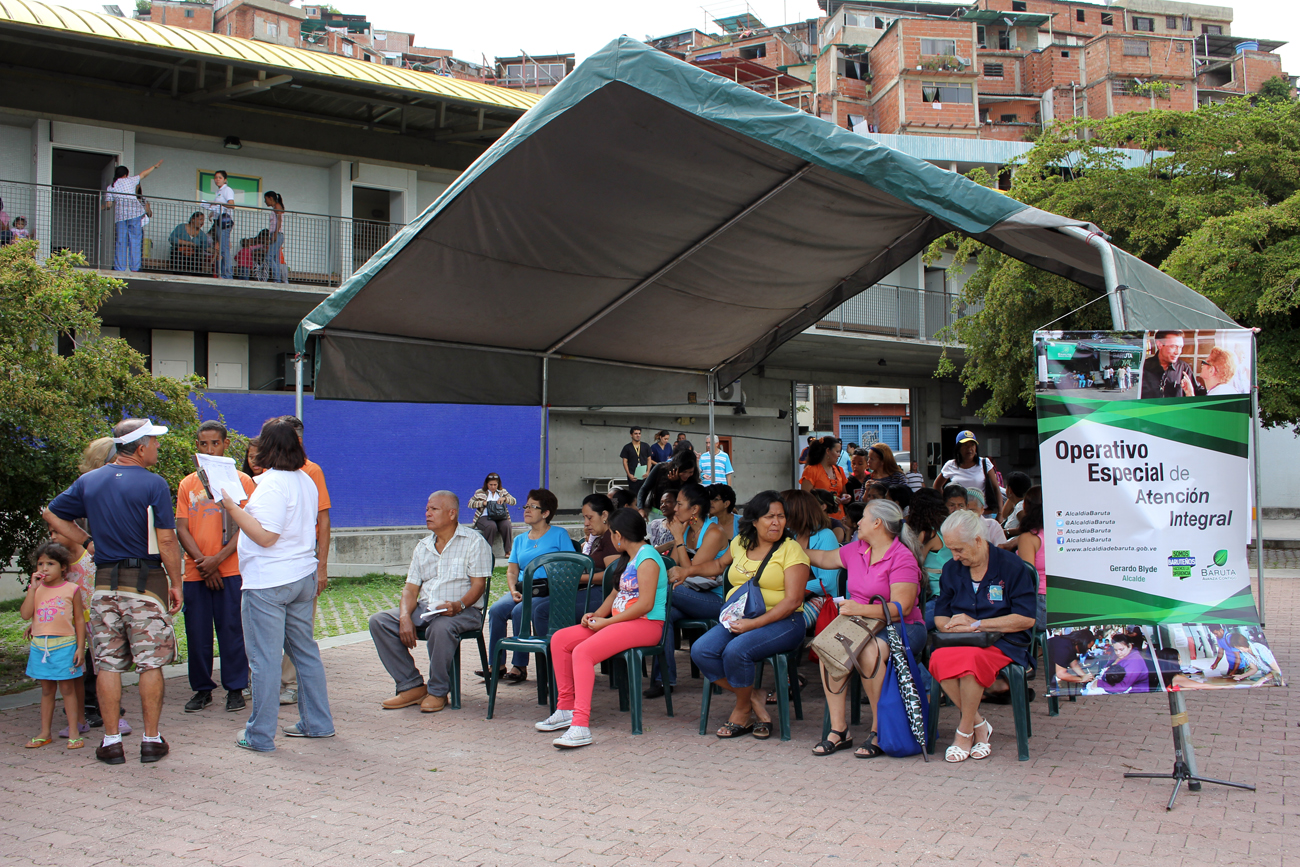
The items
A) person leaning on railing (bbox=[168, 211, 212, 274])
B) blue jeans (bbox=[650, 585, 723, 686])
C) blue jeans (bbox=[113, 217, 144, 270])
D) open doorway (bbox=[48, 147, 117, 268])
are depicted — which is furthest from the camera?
person leaning on railing (bbox=[168, 211, 212, 274])

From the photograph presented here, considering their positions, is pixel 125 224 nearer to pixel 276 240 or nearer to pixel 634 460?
pixel 276 240

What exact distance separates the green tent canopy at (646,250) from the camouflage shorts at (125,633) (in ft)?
7.58

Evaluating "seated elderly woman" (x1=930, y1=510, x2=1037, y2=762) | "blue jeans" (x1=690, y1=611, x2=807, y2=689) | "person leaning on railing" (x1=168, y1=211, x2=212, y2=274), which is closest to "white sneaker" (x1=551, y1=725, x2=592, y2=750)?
"blue jeans" (x1=690, y1=611, x2=807, y2=689)

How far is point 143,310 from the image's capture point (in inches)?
657

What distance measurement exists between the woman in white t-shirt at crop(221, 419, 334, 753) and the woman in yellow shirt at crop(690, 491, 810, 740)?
2167 mm

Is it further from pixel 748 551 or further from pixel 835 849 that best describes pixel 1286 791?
pixel 748 551

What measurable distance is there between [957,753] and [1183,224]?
40.7 feet

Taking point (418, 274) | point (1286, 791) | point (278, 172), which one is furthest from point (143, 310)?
point (1286, 791)

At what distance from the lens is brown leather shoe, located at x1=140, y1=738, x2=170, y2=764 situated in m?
4.91

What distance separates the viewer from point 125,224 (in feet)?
51.2

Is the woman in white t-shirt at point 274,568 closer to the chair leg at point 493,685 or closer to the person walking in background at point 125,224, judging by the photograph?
the chair leg at point 493,685

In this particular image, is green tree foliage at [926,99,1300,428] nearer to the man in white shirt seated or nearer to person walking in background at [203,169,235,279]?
the man in white shirt seated

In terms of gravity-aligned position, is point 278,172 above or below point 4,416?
above

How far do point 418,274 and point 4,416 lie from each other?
269 centimetres
